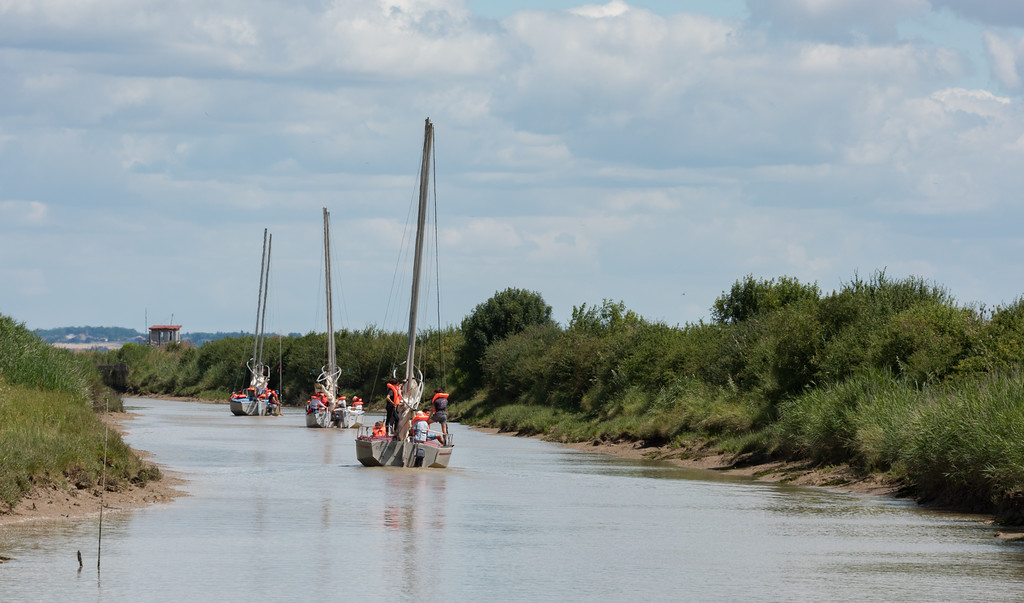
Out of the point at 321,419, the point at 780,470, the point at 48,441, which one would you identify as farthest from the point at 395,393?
the point at 321,419

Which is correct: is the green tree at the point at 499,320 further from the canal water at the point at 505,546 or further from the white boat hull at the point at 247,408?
the canal water at the point at 505,546

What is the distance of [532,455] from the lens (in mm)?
47500

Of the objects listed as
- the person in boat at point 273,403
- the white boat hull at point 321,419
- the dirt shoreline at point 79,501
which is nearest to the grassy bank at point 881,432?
the dirt shoreline at point 79,501

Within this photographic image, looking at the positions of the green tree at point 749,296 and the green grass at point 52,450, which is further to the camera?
the green tree at point 749,296

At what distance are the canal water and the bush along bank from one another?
5.36 ft

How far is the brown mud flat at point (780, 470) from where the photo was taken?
104ft

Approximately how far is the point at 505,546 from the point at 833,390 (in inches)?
826

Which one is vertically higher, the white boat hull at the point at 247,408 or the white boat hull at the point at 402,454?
the white boat hull at the point at 247,408

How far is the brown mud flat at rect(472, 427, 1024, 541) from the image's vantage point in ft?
104

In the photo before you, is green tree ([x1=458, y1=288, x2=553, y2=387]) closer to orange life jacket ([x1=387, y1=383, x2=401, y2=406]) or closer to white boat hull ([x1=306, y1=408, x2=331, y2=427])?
white boat hull ([x1=306, y1=408, x2=331, y2=427])

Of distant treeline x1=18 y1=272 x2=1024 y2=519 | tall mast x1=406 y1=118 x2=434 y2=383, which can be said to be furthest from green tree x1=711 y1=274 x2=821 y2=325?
tall mast x1=406 y1=118 x2=434 y2=383

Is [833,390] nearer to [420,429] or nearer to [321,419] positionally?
[420,429]

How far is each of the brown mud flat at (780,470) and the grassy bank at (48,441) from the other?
16711 millimetres

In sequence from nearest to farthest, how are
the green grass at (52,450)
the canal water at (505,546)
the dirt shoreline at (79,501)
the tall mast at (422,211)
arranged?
the canal water at (505,546), the dirt shoreline at (79,501), the green grass at (52,450), the tall mast at (422,211)
